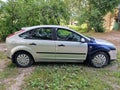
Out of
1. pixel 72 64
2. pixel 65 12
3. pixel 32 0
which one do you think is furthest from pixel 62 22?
pixel 72 64

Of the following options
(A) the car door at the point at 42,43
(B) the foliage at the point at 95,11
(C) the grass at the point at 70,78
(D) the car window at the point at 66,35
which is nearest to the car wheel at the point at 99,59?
(C) the grass at the point at 70,78

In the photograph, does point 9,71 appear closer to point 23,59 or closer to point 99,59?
point 23,59

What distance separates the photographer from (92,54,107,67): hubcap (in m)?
7.26

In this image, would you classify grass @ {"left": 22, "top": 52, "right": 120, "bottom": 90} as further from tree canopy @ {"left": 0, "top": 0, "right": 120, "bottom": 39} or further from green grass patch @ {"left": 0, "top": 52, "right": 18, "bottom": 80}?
tree canopy @ {"left": 0, "top": 0, "right": 120, "bottom": 39}

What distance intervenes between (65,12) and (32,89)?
10.3 m

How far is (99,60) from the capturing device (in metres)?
7.27

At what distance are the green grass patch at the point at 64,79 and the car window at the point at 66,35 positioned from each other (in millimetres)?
910

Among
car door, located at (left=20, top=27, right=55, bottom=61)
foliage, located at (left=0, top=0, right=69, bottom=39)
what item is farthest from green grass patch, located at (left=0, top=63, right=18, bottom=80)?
foliage, located at (left=0, top=0, right=69, bottom=39)

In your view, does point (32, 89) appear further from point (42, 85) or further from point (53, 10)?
point (53, 10)

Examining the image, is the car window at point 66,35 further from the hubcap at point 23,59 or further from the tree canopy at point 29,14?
the tree canopy at point 29,14

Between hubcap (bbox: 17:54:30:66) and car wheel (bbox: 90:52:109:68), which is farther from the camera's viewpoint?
car wheel (bbox: 90:52:109:68)

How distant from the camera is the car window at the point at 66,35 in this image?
7.14m

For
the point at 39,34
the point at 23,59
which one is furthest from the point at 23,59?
the point at 39,34

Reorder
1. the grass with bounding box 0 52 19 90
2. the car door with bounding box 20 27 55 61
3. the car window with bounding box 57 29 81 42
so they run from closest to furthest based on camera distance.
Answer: the grass with bounding box 0 52 19 90 < the car door with bounding box 20 27 55 61 < the car window with bounding box 57 29 81 42
